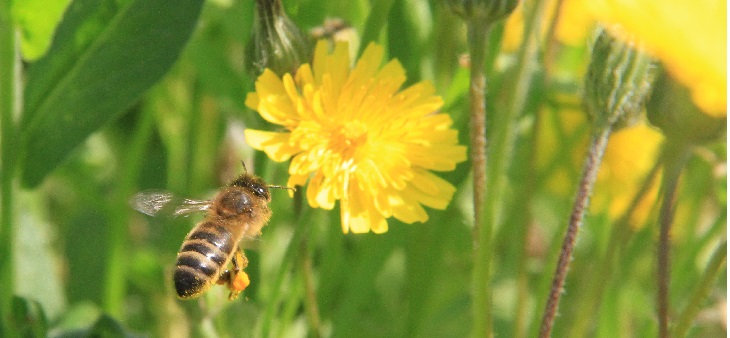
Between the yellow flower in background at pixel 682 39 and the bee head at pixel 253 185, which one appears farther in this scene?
the bee head at pixel 253 185

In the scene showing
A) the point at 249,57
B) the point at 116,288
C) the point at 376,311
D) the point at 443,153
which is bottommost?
the point at 376,311

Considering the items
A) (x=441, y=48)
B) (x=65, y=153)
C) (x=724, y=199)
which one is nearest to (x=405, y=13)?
(x=441, y=48)

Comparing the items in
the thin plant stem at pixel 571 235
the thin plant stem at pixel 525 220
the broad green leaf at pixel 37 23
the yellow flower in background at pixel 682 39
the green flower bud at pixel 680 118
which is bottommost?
the thin plant stem at pixel 525 220

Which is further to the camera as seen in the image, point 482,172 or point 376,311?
point 376,311

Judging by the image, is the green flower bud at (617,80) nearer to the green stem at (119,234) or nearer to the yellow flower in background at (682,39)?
the yellow flower in background at (682,39)

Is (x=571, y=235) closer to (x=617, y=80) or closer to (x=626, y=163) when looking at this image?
(x=617, y=80)

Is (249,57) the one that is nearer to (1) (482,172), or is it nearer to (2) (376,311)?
(1) (482,172)

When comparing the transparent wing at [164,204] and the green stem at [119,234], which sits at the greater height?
the transparent wing at [164,204]

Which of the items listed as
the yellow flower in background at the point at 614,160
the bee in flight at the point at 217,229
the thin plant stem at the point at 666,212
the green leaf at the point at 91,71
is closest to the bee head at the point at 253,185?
the bee in flight at the point at 217,229
